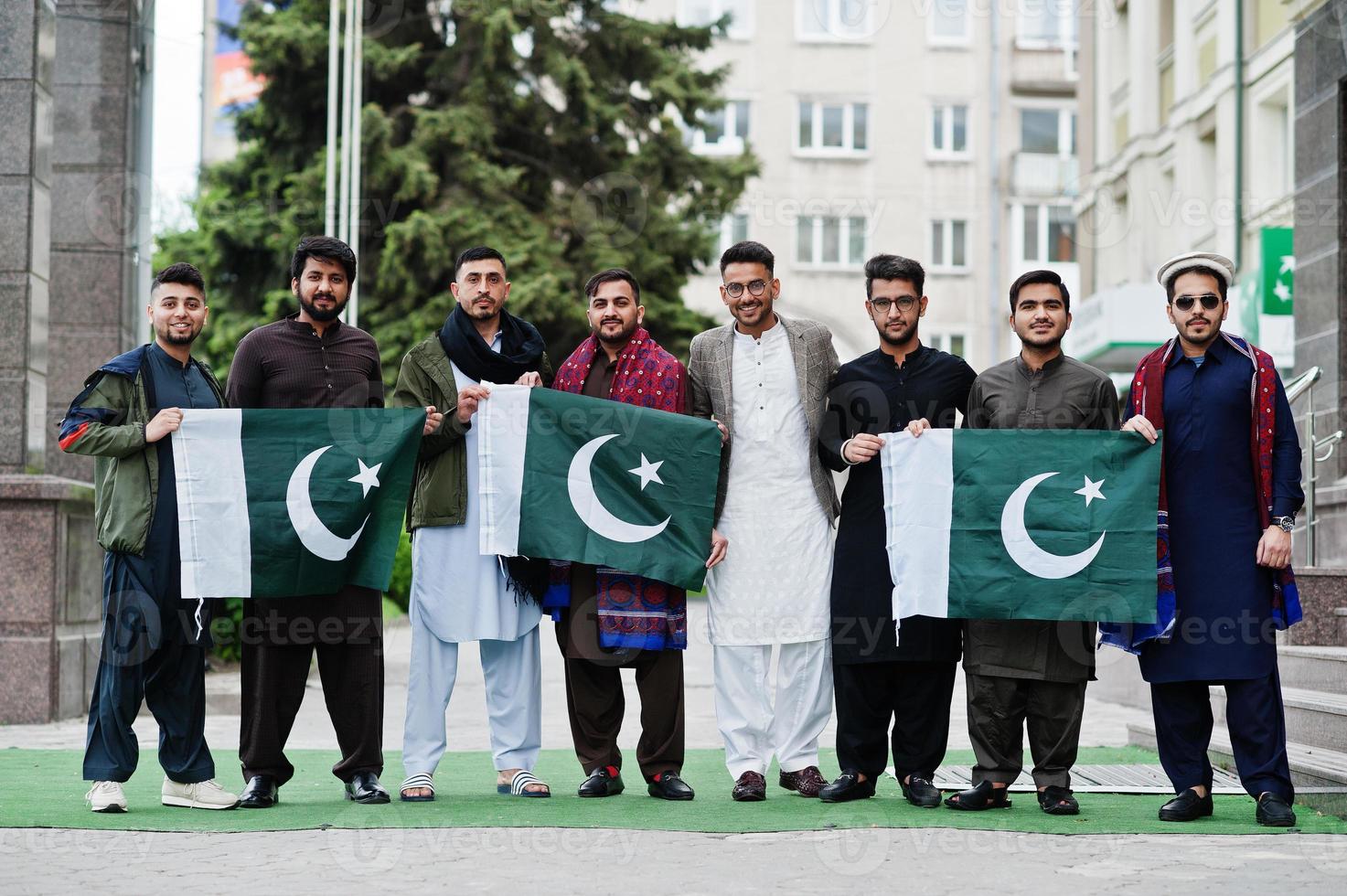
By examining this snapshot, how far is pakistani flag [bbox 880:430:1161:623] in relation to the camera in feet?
23.4

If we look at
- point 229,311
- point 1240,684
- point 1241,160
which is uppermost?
point 1241,160

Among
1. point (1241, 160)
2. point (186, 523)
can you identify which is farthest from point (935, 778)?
point (1241, 160)

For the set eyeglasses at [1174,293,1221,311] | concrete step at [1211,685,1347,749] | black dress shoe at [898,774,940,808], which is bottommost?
black dress shoe at [898,774,940,808]

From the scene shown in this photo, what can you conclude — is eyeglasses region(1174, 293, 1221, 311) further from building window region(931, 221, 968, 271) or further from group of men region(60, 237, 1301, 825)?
building window region(931, 221, 968, 271)

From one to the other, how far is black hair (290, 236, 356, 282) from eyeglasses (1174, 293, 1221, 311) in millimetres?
3554

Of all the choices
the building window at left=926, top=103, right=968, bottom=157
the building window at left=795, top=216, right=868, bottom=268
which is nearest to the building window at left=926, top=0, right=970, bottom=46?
the building window at left=926, top=103, right=968, bottom=157

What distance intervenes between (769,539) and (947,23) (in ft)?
125

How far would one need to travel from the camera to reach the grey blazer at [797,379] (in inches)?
302

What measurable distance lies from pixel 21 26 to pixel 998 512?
305 inches

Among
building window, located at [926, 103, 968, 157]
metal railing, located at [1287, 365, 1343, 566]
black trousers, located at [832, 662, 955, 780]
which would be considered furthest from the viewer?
building window, located at [926, 103, 968, 157]

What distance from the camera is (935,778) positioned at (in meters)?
8.11

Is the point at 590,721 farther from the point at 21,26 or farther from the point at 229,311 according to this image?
the point at 229,311

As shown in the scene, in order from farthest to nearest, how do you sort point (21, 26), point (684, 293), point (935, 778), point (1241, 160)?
point (684, 293) → point (1241, 160) → point (21, 26) → point (935, 778)

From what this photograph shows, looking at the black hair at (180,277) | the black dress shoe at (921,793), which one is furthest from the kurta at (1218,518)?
the black hair at (180,277)
